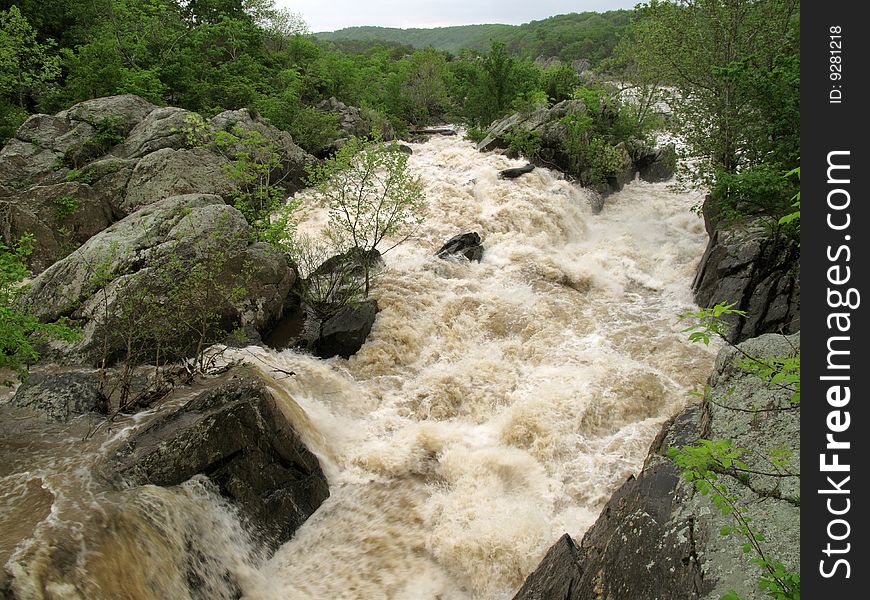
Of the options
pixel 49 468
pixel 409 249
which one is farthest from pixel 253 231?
pixel 49 468

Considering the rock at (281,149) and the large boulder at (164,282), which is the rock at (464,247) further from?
the rock at (281,149)

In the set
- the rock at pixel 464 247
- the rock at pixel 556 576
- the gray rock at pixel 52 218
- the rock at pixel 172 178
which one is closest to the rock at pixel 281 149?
the rock at pixel 172 178

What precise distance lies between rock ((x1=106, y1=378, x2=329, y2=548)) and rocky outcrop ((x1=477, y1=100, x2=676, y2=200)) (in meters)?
21.5

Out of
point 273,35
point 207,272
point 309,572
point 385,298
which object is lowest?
point 309,572

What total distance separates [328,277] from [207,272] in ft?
12.5

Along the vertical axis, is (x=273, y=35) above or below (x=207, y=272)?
above

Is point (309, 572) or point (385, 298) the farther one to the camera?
point (385, 298)

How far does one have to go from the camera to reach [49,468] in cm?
659

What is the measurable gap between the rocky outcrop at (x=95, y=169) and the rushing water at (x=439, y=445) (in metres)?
7.24

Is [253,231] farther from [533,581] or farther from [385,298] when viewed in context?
[533,581]

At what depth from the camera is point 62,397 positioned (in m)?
8.26

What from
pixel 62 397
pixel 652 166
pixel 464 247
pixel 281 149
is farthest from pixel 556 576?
pixel 652 166

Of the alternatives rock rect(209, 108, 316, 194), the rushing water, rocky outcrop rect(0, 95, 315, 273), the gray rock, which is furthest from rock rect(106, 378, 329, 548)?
rock rect(209, 108, 316, 194)

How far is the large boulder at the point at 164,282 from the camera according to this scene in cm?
952
